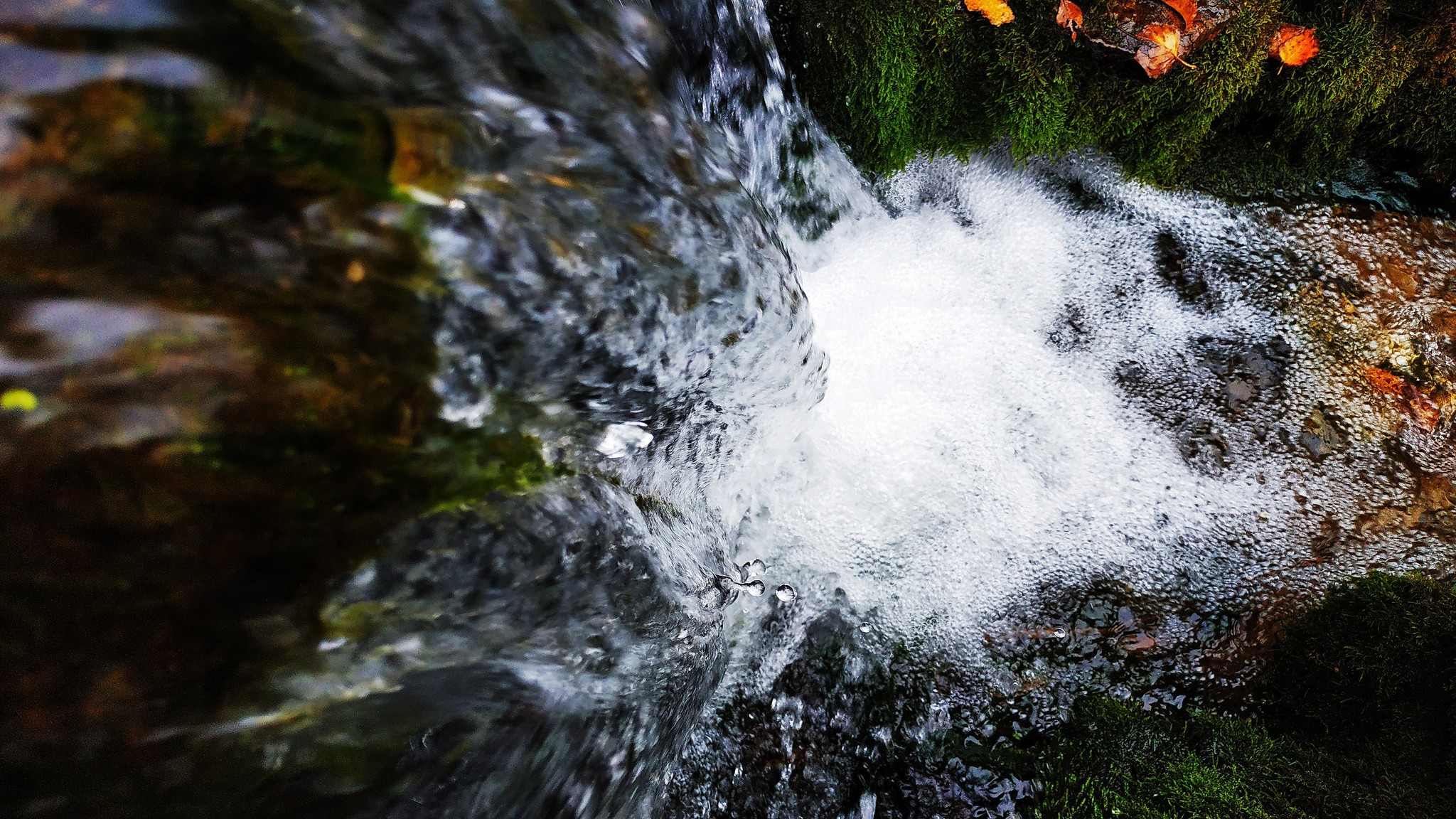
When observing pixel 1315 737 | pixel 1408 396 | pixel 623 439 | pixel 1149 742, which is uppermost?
pixel 1408 396

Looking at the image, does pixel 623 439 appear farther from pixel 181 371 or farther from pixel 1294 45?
pixel 1294 45

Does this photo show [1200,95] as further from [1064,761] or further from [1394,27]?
[1064,761]

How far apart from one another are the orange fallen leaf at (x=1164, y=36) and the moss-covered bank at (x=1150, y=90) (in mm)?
95

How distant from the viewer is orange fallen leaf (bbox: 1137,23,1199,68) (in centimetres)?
255

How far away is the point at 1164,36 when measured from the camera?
256 centimetres

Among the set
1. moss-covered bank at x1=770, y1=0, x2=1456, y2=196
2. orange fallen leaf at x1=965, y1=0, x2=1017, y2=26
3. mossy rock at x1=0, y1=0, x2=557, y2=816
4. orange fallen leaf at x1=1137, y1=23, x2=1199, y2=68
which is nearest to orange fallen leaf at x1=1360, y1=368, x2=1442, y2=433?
moss-covered bank at x1=770, y1=0, x2=1456, y2=196

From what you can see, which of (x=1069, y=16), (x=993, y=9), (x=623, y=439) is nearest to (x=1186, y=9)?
(x=1069, y=16)

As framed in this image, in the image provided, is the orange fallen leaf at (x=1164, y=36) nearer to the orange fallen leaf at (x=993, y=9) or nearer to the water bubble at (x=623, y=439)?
the orange fallen leaf at (x=993, y=9)

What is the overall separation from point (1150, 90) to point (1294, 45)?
0.57 m

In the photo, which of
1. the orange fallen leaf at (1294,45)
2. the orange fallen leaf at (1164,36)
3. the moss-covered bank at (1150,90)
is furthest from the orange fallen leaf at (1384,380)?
the orange fallen leaf at (1164,36)

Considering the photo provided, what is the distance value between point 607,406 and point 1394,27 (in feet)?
11.0

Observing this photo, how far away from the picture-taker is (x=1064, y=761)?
96.7 inches

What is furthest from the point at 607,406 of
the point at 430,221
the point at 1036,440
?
the point at 1036,440

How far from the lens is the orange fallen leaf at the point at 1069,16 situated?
2.55 m
